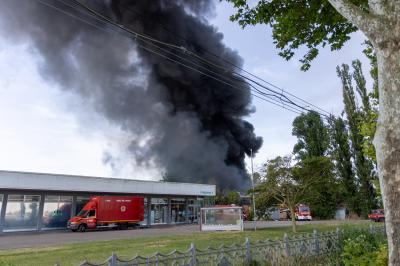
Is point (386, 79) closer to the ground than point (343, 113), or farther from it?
closer to the ground

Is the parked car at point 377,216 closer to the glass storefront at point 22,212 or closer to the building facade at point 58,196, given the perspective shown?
the building facade at point 58,196

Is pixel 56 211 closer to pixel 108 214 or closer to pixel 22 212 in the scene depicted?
pixel 22 212

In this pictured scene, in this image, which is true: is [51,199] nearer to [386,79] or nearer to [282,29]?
[282,29]

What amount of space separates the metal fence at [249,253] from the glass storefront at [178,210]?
31336 millimetres

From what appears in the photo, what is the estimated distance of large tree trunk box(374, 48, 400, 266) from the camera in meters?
2.93

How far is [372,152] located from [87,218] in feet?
83.3

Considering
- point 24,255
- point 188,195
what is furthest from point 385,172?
point 188,195

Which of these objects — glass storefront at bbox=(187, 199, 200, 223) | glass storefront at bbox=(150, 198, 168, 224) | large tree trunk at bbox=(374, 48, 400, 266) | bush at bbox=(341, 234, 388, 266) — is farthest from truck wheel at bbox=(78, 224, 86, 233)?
large tree trunk at bbox=(374, 48, 400, 266)

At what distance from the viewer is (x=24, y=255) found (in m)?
13.0

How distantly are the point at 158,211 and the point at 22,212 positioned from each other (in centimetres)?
1495

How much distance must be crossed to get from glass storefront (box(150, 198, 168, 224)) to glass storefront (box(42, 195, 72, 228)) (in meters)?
9.80

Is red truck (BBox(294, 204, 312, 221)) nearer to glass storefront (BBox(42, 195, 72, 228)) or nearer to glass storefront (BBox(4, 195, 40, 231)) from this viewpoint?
glass storefront (BBox(42, 195, 72, 228))

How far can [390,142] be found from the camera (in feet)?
10.0

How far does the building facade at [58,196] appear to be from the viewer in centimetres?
2559
